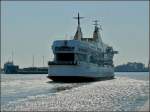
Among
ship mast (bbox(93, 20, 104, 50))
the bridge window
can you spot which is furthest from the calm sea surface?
ship mast (bbox(93, 20, 104, 50))

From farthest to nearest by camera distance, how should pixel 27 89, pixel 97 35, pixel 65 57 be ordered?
pixel 97 35
pixel 65 57
pixel 27 89

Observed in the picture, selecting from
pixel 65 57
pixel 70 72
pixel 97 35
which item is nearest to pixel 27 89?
pixel 70 72

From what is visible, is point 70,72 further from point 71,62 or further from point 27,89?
point 27,89

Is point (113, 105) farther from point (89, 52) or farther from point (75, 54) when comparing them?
point (89, 52)

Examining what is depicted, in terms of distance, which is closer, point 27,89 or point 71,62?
point 27,89

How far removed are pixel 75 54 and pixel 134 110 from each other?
55.2 metres

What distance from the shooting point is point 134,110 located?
105 ft

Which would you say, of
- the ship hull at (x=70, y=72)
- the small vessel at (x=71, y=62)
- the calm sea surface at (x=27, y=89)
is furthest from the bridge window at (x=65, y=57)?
the calm sea surface at (x=27, y=89)

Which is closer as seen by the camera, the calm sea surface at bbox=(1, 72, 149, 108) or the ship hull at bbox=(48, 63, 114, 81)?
the calm sea surface at bbox=(1, 72, 149, 108)

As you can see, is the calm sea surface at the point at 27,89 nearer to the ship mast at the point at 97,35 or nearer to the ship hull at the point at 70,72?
the ship hull at the point at 70,72

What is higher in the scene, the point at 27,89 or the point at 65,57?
the point at 65,57

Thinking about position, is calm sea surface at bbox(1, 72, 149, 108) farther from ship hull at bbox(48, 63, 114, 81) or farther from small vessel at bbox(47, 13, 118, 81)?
small vessel at bbox(47, 13, 118, 81)

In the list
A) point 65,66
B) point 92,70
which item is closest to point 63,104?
point 65,66

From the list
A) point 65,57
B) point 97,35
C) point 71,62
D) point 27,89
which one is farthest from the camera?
point 97,35
